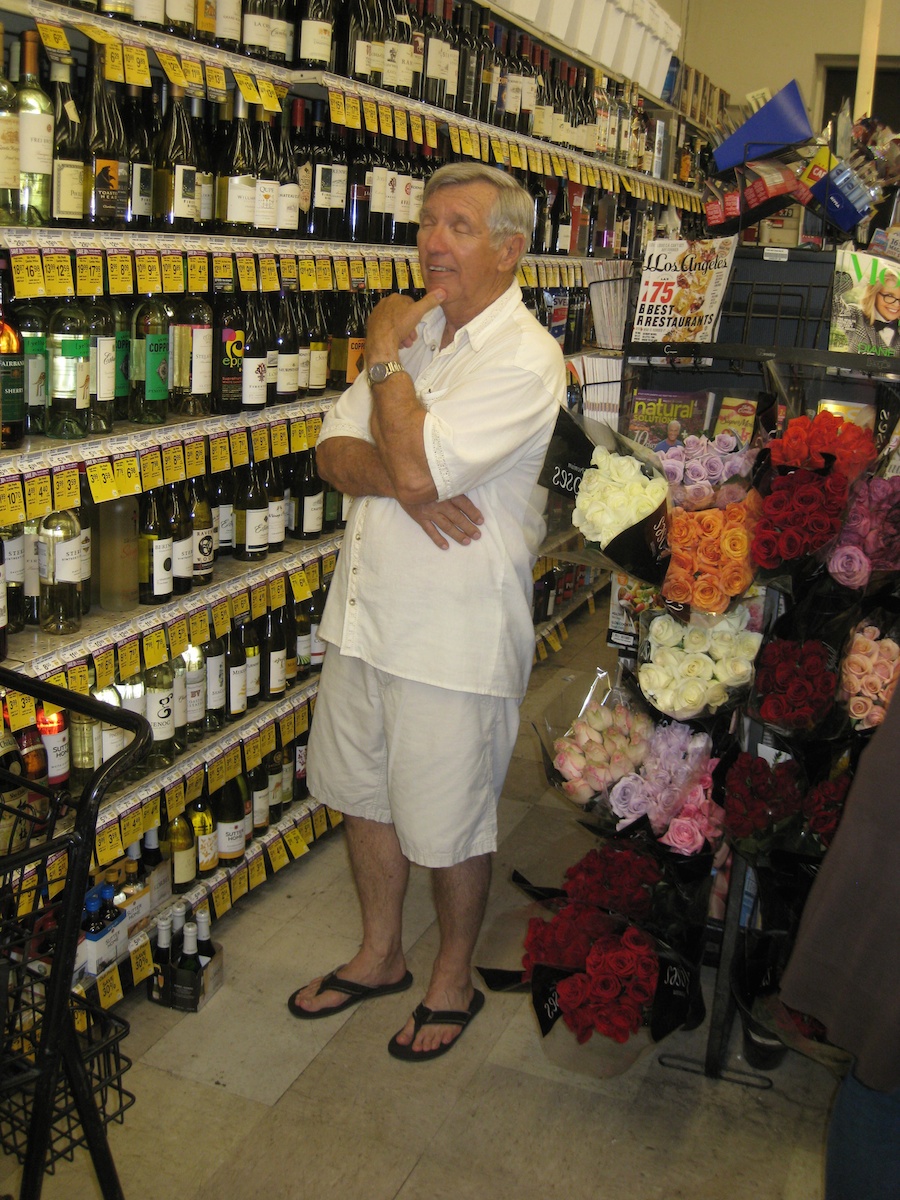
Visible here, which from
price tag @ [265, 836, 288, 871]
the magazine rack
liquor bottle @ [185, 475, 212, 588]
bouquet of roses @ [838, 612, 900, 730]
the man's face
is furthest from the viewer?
price tag @ [265, 836, 288, 871]

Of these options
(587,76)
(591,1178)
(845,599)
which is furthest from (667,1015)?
(587,76)

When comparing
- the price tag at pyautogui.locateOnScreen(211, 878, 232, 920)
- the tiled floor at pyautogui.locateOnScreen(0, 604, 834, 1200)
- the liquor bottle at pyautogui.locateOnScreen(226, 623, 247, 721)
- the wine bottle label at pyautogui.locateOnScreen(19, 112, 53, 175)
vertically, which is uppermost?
the wine bottle label at pyautogui.locateOnScreen(19, 112, 53, 175)

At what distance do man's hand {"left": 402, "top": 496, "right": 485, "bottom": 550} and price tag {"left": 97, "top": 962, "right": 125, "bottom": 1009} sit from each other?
4.28ft

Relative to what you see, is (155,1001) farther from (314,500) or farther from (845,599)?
(845,599)

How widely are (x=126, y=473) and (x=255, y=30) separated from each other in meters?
1.22

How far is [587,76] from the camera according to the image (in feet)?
18.1

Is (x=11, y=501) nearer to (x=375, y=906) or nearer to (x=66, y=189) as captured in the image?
(x=66, y=189)

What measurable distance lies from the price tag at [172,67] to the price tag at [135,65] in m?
0.07

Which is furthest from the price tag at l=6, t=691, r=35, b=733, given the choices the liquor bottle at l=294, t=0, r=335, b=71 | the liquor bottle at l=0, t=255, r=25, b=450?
the liquor bottle at l=294, t=0, r=335, b=71

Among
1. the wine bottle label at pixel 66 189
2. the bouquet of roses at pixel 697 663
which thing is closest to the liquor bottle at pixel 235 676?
the wine bottle label at pixel 66 189

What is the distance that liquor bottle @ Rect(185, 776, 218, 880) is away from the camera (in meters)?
3.05

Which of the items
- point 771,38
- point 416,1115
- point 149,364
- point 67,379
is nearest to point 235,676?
point 149,364

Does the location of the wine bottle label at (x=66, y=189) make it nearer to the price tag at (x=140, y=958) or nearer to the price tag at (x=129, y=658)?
the price tag at (x=129, y=658)

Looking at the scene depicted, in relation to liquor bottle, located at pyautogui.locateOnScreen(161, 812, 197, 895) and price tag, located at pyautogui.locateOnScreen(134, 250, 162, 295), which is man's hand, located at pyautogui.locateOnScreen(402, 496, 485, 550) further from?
liquor bottle, located at pyautogui.locateOnScreen(161, 812, 197, 895)
